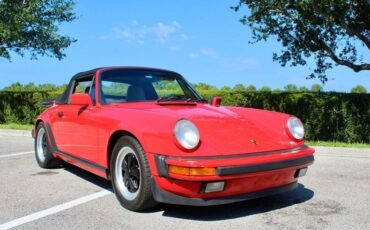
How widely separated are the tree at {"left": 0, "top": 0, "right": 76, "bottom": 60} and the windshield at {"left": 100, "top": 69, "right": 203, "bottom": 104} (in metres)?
10.2

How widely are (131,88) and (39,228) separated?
6.77 feet

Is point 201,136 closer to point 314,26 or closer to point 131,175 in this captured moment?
point 131,175

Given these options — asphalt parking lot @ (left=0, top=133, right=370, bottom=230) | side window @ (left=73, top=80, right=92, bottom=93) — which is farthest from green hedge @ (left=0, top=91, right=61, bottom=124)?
asphalt parking lot @ (left=0, top=133, right=370, bottom=230)

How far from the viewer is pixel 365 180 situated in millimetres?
6074

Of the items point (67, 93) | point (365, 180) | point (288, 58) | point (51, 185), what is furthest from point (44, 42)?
point (365, 180)

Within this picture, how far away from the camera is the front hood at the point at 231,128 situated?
4.00m

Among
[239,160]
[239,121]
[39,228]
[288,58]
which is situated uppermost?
[288,58]

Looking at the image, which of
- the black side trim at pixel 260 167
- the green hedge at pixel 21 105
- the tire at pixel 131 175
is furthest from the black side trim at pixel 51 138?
the green hedge at pixel 21 105

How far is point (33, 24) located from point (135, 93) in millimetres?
12433

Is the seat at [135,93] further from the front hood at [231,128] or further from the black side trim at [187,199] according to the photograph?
the black side trim at [187,199]

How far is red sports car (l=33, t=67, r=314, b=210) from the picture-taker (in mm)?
3865

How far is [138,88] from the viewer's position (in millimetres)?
5410

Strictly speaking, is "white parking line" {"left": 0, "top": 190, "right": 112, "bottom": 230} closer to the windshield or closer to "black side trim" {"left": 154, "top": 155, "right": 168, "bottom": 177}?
the windshield

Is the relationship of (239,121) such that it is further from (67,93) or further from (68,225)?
(67,93)
